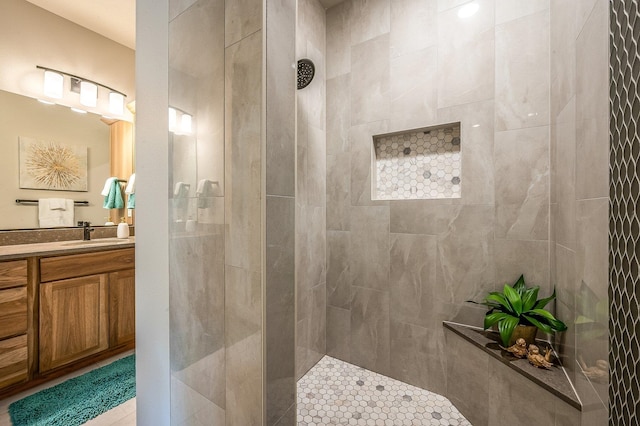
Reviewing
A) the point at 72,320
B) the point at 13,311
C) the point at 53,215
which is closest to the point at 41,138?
Result: the point at 53,215

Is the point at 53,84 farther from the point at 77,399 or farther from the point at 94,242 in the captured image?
the point at 77,399

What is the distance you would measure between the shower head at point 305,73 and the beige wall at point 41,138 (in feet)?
6.58

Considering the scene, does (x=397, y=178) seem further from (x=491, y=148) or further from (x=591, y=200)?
(x=591, y=200)

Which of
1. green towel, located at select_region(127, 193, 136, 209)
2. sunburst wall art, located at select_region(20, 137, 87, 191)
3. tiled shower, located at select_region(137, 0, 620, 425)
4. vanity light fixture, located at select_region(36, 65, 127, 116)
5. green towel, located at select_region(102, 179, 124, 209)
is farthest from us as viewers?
green towel, located at select_region(127, 193, 136, 209)

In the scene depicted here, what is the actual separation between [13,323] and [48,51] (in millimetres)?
2124

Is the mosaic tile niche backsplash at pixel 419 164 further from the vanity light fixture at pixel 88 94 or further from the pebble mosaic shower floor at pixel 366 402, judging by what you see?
the vanity light fixture at pixel 88 94

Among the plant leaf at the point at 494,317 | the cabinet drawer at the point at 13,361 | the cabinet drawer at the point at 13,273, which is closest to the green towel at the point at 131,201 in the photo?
the cabinet drawer at the point at 13,273

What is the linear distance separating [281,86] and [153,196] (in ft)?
2.31

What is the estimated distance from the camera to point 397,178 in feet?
5.99

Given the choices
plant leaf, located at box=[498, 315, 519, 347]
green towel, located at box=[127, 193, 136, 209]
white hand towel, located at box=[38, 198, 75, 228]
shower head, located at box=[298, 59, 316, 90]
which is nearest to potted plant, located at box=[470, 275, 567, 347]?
plant leaf, located at box=[498, 315, 519, 347]

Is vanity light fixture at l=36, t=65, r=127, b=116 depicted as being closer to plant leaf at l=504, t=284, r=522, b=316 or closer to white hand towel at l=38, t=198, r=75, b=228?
white hand towel at l=38, t=198, r=75, b=228

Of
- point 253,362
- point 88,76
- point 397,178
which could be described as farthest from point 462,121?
point 88,76

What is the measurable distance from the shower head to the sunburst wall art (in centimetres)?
208

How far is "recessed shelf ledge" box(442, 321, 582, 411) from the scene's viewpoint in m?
0.96
